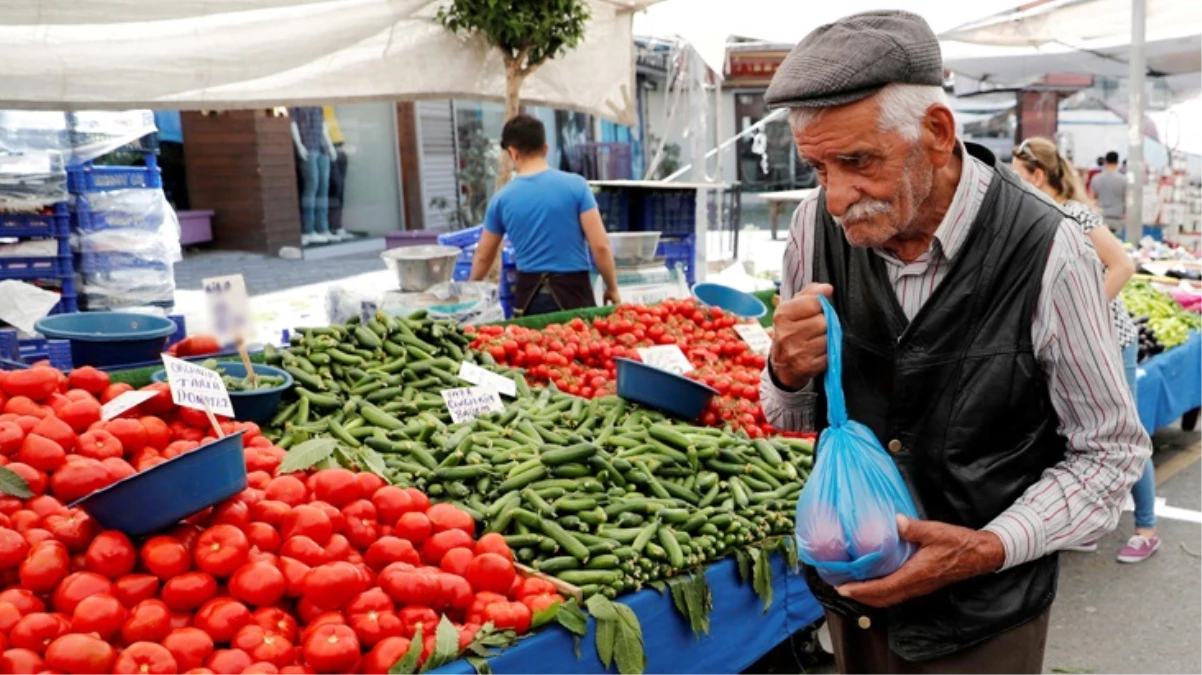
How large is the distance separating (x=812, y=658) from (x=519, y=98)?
432cm

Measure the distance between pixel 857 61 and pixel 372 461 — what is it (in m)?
2.23

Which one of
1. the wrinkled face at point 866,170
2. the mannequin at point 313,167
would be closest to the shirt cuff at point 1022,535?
the wrinkled face at point 866,170

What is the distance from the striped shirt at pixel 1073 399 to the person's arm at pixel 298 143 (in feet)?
47.8

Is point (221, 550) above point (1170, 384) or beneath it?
above

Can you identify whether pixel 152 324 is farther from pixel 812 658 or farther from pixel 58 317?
pixel 812 658

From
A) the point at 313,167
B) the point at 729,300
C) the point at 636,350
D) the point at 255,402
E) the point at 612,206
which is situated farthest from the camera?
the point at 313,167

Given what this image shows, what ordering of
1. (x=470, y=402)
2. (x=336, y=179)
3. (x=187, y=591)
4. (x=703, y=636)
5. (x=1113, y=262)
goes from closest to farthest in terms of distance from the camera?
(x=187, y=591) → (x=703, y=636) → (x=470, y=402) → (x=1113, y=262) → (x=336, y=179)

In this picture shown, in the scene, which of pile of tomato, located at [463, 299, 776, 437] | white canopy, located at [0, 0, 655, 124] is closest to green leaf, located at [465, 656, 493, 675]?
pile of tomato, located at [463, 299, 776, 437]

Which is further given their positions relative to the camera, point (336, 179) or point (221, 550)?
point (336, 179)

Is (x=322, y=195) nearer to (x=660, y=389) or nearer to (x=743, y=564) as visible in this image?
(x=660, y=389)

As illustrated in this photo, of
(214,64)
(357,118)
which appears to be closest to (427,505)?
(214,64)

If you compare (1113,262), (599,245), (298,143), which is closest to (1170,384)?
(1113,262)

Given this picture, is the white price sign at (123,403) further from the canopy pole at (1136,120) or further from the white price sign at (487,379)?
the canopy pole at (1136,120)

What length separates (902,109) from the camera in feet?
5.28
